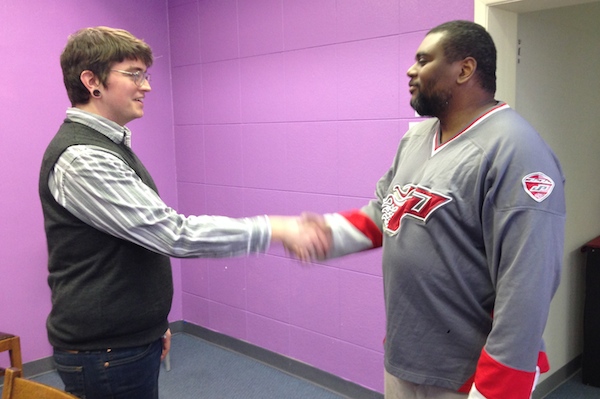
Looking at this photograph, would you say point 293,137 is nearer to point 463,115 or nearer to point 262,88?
point 262,88

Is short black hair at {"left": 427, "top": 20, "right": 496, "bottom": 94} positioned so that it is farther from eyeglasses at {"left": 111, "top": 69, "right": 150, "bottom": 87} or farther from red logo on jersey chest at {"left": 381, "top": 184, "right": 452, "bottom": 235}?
eyeglasses at {"left": 111, "top": 69, "right": 150, "bottom": 87}

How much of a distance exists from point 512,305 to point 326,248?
61 centimetres

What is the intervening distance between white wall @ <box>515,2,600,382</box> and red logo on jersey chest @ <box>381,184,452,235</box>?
3.95ft

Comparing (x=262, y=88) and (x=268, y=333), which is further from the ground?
(x=262, y=88)

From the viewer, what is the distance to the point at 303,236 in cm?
155

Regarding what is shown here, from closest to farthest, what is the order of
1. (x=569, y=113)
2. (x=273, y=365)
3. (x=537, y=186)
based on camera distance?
(x=537, y=186), (x=569, y=113), (x=273, y=365)

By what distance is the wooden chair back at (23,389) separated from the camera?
1146 millimetres

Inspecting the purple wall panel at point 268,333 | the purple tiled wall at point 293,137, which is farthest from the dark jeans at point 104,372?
the purple wall panel at point 268,333

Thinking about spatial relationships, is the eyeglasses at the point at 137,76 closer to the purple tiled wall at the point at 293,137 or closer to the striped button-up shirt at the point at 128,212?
the striped button-up shirt at the point at 128,212

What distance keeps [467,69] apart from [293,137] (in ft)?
5.69

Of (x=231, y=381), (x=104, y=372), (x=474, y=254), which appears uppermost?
(x=474, y=254)

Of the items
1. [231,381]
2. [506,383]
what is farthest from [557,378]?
[506,383]

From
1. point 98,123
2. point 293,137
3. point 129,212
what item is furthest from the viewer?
point 293,137

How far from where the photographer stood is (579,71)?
2.91 m
